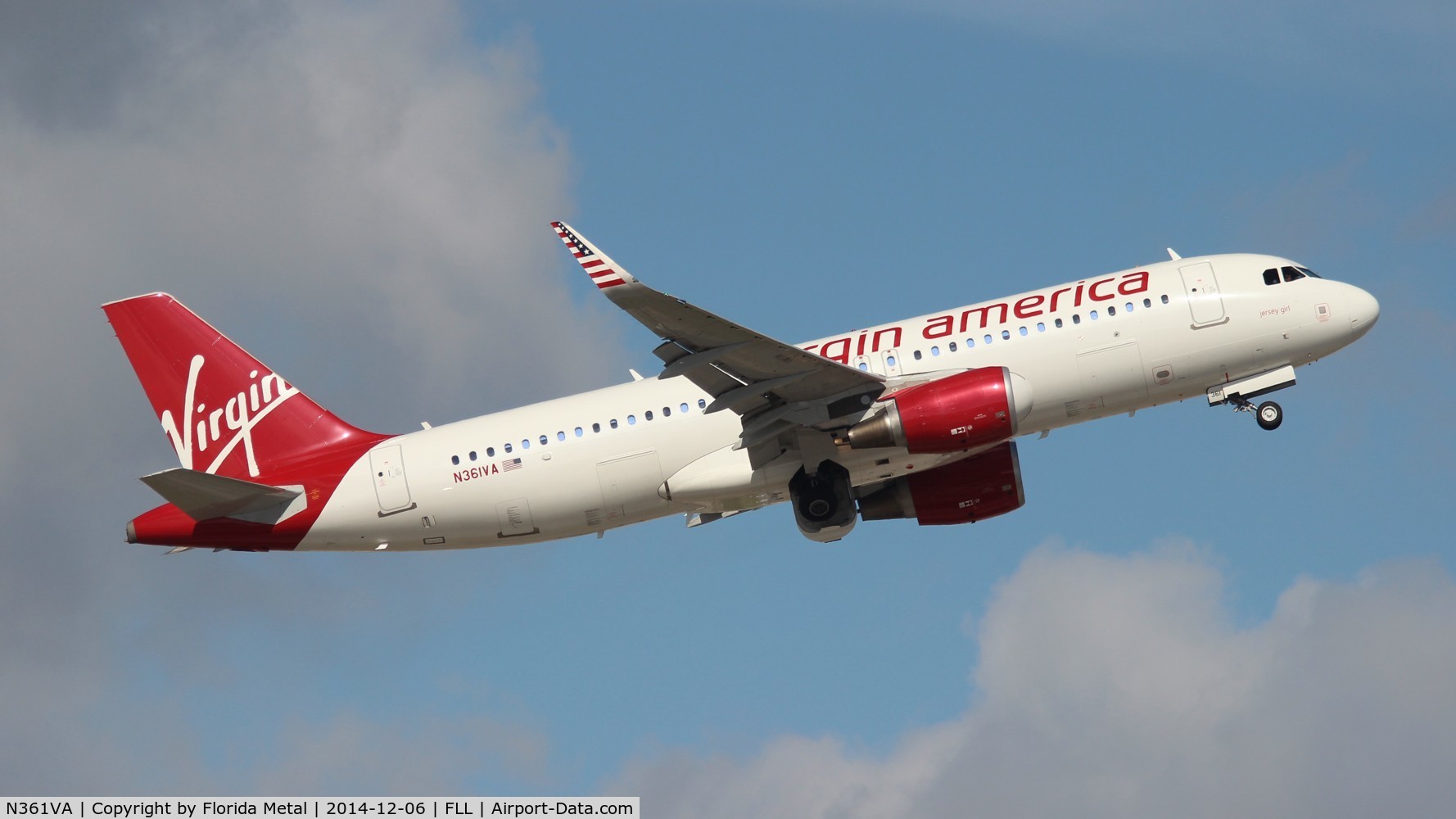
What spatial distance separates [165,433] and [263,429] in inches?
124

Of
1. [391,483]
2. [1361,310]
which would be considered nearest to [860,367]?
[391,483]

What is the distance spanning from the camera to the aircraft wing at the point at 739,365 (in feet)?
131

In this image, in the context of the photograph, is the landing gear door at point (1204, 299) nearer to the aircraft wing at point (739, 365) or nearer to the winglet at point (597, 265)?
the aircraft wing at point (739, 365)

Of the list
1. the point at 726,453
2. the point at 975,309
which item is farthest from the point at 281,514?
the point at 975,309

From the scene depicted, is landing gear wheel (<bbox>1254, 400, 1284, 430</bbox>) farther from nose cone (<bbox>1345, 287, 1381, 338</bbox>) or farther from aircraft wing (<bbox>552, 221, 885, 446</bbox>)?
aircraft wing (<bbox>552, 221, 885, 446</bbox>)

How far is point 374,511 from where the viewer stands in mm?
47031

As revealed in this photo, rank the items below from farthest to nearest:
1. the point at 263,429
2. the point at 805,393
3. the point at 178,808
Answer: the point at 263,429 → the point at 805,393 → the point at 178,808

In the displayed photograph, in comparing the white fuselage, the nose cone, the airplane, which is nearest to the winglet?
the airplane

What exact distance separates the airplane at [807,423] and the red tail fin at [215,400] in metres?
0.56

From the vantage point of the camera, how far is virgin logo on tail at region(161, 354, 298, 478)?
163 ft

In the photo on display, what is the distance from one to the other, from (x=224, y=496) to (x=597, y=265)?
1405 centimetres

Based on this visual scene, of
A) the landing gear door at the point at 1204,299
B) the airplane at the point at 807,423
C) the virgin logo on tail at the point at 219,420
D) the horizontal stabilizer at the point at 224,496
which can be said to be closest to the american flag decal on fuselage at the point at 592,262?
the airplane at the point at 807,423

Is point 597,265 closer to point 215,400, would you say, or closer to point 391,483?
point 391,483

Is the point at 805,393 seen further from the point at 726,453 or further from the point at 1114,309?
the point at 1114,309
